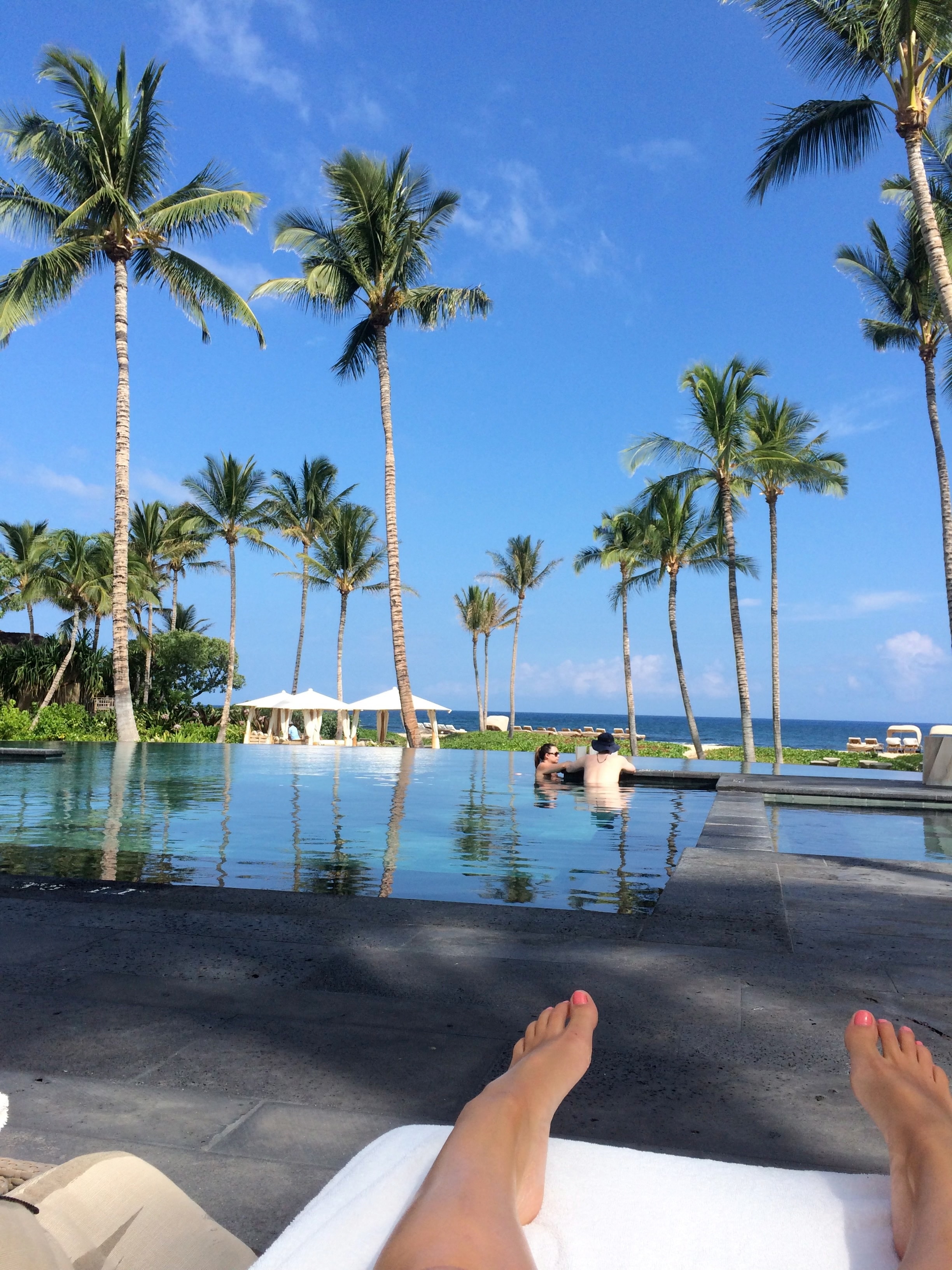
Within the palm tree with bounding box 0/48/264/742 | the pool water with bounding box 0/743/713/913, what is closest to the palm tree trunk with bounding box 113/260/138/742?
the palm tree with bounding box 0/48/264/742

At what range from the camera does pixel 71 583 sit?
2617cm

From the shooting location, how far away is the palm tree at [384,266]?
18578mm

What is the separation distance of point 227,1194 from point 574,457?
50723mm

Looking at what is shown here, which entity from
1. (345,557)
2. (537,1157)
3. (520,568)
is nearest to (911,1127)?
(537,1157)

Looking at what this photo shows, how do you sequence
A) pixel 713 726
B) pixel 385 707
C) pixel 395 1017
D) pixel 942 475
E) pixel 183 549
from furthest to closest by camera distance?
1. pixel 713 726
2. pixel 183 549
3. pixel 385 707
4. pixel 942 475
5. pixel 395 1017

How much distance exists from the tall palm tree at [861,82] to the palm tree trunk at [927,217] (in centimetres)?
1

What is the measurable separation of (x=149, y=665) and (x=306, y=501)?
8752 mm

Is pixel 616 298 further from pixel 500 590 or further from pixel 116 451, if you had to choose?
pixel 116 451

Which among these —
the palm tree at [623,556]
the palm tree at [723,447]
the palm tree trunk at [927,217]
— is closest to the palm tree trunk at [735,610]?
the palm tree at [723,447]

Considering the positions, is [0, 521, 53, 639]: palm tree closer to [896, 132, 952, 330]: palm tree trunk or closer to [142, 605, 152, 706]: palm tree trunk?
[142, 605, 152, 706]: palm tree trunk

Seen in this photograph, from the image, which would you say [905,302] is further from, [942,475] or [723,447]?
[723,447]

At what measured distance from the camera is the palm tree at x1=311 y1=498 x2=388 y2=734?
3259 cm

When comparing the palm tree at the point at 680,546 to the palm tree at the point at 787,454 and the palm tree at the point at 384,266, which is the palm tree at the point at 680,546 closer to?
the palm tree at the point at 787,454

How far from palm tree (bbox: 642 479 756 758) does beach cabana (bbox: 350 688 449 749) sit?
7.92 meters
